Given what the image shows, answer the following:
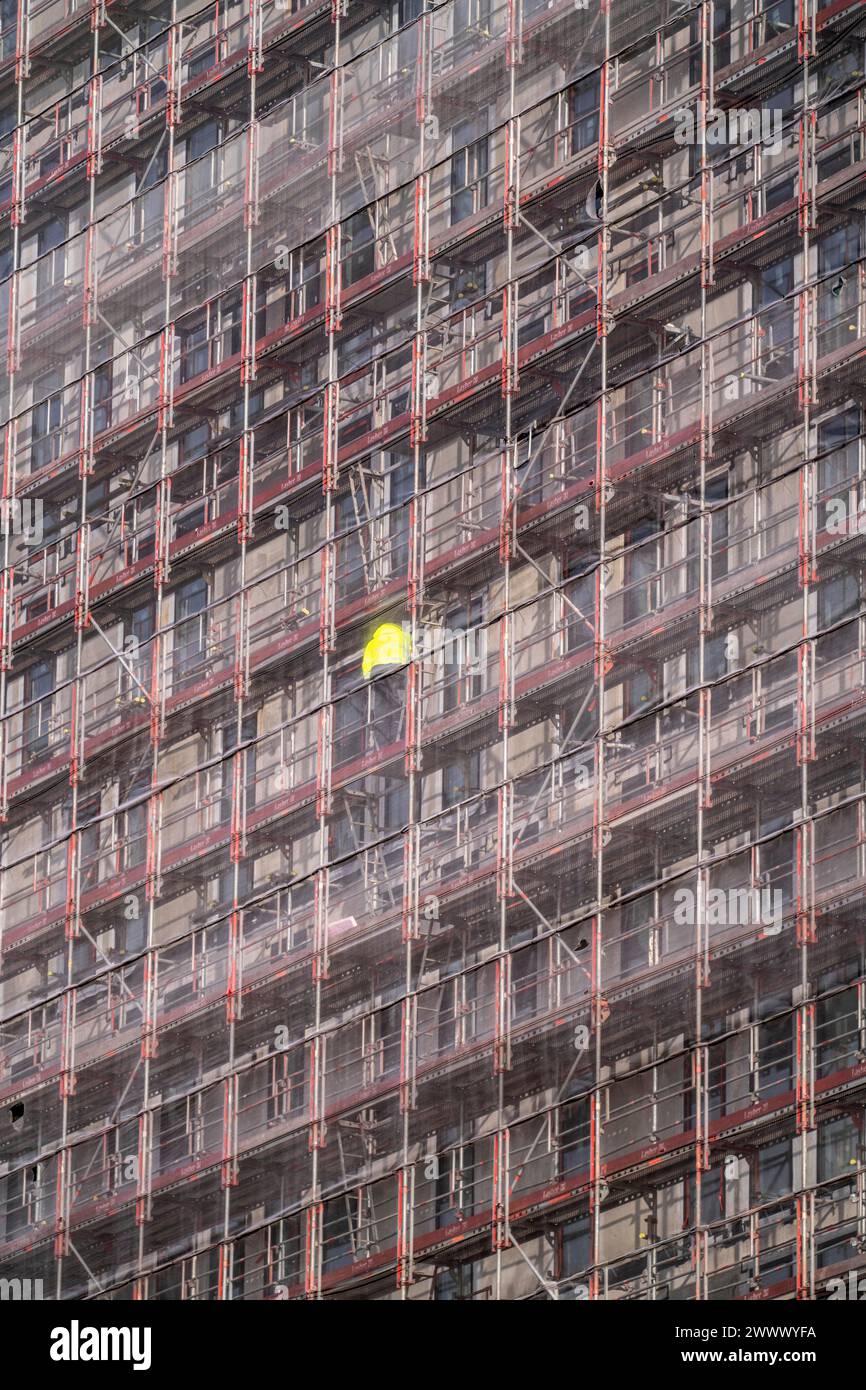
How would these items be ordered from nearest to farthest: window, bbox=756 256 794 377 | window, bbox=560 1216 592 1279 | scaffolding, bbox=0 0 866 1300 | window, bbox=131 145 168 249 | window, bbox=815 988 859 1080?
window, bbox=815 988 859 1080 < scaffolding, bbox=0 0 866 1300 < window, bbox=560 1216 592 1279 < window, bbox=756 256 794 377 < window, bbox=131 145 168 249

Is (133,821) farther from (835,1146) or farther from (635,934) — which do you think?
(835,1146)

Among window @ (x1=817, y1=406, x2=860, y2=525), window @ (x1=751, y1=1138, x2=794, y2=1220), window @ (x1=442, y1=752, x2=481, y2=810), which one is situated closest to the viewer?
window @ (x1=751, y1=1138, x2=794, y2=1220)

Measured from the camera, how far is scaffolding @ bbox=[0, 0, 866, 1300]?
1207 inches

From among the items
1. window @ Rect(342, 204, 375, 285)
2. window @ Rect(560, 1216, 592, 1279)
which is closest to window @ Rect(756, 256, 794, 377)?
window @ Rect(342, 204, 375, 285)

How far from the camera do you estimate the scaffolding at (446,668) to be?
30656mm

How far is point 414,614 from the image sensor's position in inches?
1310

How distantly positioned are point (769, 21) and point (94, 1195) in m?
9.89

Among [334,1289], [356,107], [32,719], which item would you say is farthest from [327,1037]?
[356,107]

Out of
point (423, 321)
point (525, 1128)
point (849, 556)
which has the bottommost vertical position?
point (525, 1128)

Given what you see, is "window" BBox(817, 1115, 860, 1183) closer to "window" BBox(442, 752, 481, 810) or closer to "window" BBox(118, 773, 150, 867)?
"window" BBox(442, 752, 481, 810)

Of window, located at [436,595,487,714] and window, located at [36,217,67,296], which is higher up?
window, located at [36,217,67,296]

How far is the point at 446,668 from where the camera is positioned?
32969 millimetres

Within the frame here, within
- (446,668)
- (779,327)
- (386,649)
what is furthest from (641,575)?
(386,649)
